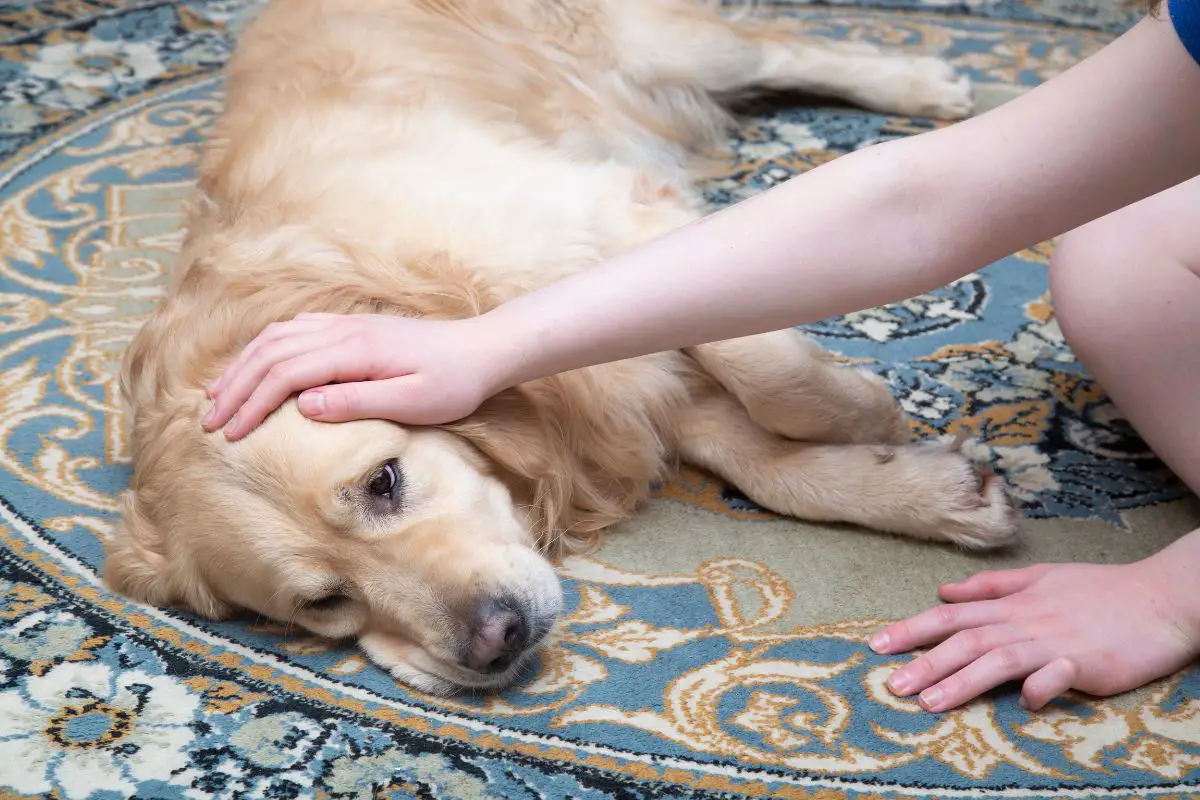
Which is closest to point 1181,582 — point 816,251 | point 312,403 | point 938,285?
point 938,285

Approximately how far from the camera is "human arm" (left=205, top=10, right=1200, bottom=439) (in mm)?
1106

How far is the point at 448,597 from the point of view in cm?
147

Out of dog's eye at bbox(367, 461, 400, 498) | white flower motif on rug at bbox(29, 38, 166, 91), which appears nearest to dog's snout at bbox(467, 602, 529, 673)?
dog's eye at bbox(367, 461, 400, 498)

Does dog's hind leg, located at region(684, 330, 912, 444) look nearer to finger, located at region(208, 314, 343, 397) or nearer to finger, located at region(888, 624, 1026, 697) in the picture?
finger, located at region(888, 624, 1026, 697)

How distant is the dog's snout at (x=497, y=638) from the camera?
1.44 m

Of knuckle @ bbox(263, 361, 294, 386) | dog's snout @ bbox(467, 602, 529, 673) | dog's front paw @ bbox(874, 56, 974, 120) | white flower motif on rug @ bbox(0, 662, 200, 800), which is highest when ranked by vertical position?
dog's front paw @ bbox(874, 56, 974, 120)

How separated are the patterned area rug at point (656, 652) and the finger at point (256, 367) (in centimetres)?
34

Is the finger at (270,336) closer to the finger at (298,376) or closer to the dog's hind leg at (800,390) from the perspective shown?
the finger at (298,376)

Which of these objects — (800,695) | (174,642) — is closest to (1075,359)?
(800,695)

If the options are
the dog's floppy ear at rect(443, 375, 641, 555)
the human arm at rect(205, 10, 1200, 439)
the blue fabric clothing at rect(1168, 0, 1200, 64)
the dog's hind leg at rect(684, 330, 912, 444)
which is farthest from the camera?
the dog's hind leg at rect(684, 330, 912, 444)

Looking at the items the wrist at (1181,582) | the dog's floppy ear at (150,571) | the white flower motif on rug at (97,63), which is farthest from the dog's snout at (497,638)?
the white flower motif on rug at (97,63)

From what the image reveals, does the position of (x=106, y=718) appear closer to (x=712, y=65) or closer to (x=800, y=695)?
(x=800, y=695)

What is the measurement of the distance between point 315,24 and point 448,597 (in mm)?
1380

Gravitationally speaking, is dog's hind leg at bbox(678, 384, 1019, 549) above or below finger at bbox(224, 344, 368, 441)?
below
